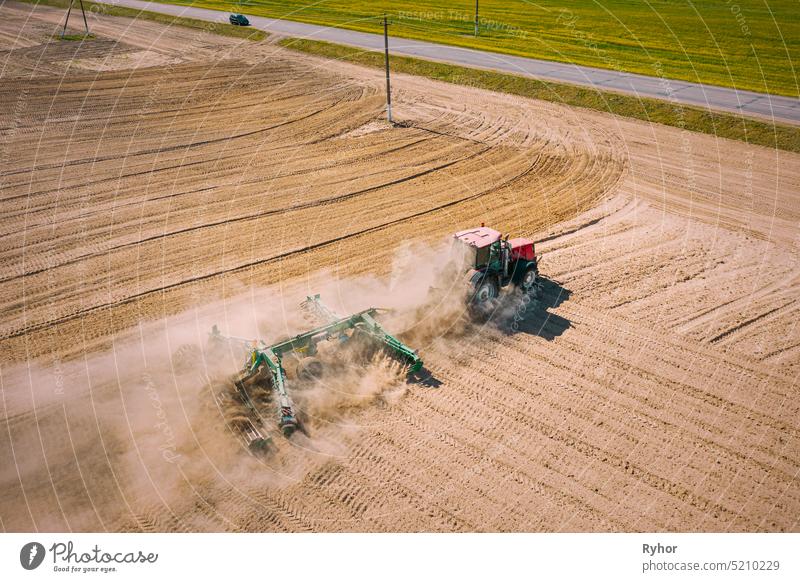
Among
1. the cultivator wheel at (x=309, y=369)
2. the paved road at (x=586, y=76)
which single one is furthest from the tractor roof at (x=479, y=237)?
the paved road at (x=586, y=76)

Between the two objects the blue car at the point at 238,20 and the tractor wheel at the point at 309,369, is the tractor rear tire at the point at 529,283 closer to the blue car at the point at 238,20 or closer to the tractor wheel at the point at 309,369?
the tractor wheel at the point at 309,369

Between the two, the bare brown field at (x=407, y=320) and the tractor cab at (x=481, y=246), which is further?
the tractor cab at (x=481, y=246)

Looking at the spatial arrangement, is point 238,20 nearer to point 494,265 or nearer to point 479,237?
point 479,237

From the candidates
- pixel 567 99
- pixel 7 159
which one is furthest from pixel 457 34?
pixel 7 159

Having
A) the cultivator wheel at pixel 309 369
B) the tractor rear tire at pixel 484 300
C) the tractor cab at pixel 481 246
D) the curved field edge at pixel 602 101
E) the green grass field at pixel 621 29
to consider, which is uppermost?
the green grass field at pixel 621 29

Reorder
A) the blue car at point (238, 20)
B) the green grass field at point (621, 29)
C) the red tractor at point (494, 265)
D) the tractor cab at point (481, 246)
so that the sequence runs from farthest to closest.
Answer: the blue car at point (238, 20) < the green grass field at point (621, 29) < the red tractor at point (494, 265) < the tractor cab at point (481, 246)

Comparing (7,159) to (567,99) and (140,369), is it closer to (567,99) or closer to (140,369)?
(140,369)

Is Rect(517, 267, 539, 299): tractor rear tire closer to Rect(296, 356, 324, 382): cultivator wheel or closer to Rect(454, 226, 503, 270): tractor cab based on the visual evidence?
Rect(454, 226, 503, 270): tractor cab

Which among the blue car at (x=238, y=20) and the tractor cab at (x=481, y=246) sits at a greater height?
the blue car at (x=238, y=20)
